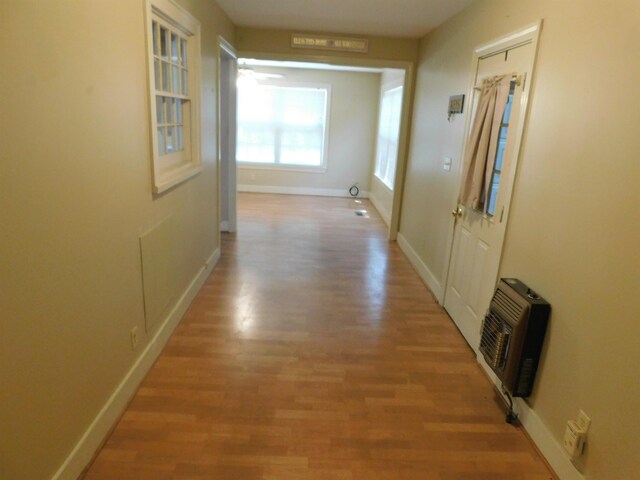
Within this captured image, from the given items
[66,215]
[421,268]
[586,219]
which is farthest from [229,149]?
[586,219]

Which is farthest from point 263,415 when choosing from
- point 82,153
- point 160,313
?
point 82,153

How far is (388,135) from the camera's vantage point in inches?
284

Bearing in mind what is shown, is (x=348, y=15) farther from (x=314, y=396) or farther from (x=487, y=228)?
(x=314, y=396)

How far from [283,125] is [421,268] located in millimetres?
5093

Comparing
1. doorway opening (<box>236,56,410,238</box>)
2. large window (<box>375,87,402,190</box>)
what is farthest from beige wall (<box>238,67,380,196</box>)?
large window (<box>375,87,402,190</box>)

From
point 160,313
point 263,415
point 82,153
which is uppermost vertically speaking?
point 82,153

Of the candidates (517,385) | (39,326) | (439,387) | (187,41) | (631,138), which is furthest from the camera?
(187,41)

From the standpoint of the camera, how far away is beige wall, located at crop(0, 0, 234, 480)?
4.48 feet

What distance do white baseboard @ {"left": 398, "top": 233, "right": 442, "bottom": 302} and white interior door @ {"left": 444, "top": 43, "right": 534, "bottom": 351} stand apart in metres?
0.24

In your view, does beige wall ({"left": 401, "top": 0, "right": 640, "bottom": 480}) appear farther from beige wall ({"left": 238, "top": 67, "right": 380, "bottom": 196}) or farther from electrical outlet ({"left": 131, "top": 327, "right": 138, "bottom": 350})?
beige wall ({"left": 238, "top": 67, "right": 380, "bottom": 196})

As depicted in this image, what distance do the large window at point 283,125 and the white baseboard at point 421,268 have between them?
3713 mm

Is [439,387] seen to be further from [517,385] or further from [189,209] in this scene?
[189,209]

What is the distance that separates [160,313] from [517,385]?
2201 mm

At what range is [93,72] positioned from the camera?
71.4 inches
